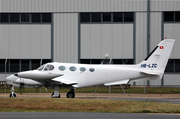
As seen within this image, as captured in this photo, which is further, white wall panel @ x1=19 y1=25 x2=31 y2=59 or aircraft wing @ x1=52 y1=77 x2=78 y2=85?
white wall panel @ x1=19 y1=25 x2=31 y2=59

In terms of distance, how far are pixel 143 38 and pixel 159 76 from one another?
1647 cm

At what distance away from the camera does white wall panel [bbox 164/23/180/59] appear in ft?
139

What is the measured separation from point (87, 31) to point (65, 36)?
2.84m

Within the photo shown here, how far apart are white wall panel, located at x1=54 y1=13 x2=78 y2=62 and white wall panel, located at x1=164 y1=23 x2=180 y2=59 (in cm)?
1136

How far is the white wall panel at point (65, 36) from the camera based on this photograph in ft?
140
